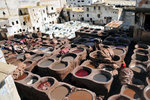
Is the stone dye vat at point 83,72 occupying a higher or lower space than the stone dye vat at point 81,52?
lower

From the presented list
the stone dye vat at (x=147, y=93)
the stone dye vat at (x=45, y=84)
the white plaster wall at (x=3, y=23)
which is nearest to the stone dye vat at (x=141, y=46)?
the stone dye vat at (x=147, y=93)

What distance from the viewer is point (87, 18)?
41750mm

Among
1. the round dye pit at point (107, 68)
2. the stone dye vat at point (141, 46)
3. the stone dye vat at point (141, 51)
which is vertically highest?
the stone dye vat at point (141, 46)

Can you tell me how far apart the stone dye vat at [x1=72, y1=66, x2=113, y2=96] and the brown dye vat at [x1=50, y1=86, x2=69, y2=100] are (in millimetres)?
1510

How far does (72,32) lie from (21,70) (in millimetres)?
21522

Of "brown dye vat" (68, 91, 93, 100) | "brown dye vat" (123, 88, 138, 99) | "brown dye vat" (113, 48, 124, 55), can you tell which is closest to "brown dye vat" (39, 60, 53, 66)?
"brown dye vat" (68, 91, 93, 100)

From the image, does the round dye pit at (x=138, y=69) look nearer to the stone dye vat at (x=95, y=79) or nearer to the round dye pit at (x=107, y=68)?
the round dye pit at (x=107, y=68)

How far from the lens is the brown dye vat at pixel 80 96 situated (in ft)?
32.2

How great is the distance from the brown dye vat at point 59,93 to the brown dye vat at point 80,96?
604 mm

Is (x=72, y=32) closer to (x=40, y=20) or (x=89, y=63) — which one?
(x=40, y=20)

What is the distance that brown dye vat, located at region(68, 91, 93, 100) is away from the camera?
32.2ft

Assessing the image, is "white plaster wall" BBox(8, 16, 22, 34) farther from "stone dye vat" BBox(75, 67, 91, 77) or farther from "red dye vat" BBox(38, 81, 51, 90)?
"stone dye vat" BBox(75, 67, 91, 77)

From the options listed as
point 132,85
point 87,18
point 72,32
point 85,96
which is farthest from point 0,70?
point 87,18

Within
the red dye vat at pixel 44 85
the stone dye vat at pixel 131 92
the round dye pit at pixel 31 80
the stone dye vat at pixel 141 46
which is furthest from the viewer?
the stone dye vat at pixel 141 46
